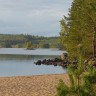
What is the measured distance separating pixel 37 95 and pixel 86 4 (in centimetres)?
3041

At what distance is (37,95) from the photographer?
20.7 metres

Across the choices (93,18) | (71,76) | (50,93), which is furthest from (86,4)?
(71,76)

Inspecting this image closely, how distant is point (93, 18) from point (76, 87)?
133 ft

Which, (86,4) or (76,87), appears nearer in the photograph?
(76,87)

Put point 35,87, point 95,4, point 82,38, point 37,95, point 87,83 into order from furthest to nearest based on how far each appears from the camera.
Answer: point 82,38 → point 95,4 → point 35,87 → point 37,95 → point 87,83

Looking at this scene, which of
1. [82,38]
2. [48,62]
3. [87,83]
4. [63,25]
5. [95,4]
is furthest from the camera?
[48,62]

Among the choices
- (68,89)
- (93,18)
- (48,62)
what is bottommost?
(48,62)

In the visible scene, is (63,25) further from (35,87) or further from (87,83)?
(87,83)

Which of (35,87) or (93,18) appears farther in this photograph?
(93,18)

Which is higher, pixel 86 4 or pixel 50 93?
pixel 86 4

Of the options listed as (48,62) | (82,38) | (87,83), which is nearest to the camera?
(87,83)

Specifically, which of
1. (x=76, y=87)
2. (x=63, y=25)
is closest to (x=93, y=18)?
(x=63, y=25)

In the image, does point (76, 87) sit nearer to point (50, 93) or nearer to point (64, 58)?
point (50, 93)

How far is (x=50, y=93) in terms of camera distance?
21188 mm
